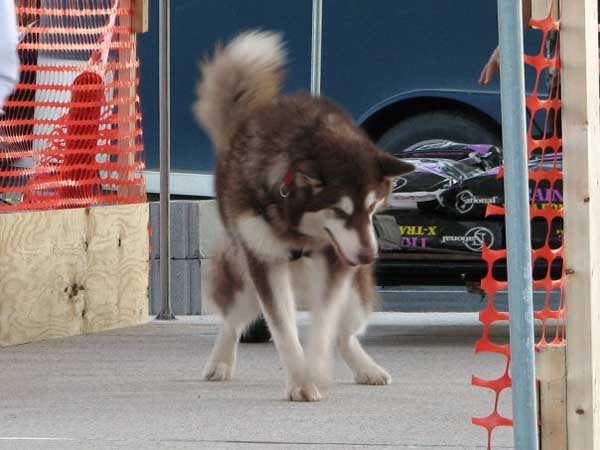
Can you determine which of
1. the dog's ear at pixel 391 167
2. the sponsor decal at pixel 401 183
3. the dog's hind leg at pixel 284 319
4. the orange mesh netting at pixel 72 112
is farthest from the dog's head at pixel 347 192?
the orange mesh netting at pixel 72 112

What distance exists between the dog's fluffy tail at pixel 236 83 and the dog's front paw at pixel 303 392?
133 centimetres

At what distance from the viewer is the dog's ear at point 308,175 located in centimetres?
695

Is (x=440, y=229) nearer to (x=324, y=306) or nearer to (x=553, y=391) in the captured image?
(x=324, y=306)

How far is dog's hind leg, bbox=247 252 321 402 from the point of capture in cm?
693

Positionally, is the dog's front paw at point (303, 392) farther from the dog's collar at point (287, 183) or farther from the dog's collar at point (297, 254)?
the dog's collar at point (287, 183)

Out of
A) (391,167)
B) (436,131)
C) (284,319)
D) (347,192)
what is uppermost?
(436,131)

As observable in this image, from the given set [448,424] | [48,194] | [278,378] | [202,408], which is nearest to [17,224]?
[48,194]

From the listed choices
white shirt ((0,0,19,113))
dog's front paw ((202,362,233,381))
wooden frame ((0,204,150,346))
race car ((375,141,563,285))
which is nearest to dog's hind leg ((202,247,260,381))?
dog's front paw ((202,362,233,381))

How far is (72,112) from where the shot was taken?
32.7 ft

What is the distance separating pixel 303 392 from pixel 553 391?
2.55 metres

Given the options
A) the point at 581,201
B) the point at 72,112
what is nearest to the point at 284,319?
the point at 581,201

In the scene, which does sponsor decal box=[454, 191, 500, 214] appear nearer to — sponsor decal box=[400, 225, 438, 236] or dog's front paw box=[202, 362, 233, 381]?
sponsor decal box=[400, 225, 438, 236]

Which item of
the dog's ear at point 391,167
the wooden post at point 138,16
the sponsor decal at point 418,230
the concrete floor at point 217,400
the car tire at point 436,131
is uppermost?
the wooden post at point 138,16

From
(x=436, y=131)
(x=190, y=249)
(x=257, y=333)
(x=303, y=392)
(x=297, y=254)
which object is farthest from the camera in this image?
(x=436, y=131)
